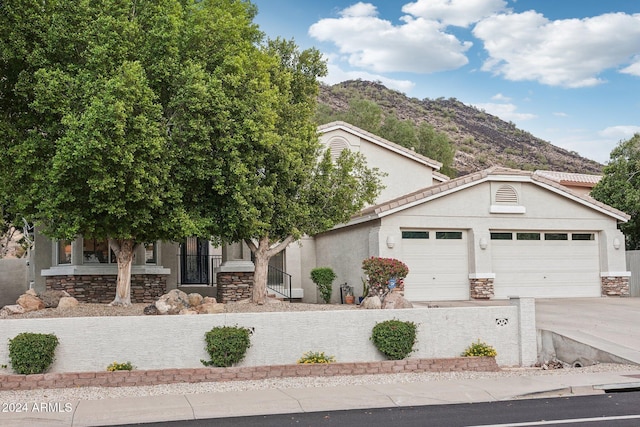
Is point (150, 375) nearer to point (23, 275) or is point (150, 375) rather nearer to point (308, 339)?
point (308, 339)

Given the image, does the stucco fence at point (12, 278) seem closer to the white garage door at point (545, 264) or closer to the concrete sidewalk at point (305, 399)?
the white garage door at point (545, 264)

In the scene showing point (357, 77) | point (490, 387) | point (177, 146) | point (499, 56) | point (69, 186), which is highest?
point (357, 77)

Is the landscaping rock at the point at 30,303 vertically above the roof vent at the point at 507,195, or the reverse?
the roof vent at the point at 507,195

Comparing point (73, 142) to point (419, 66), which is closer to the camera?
point (73, 142)

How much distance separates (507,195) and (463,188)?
A: 1.83 meters

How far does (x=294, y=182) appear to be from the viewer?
18.4 meters

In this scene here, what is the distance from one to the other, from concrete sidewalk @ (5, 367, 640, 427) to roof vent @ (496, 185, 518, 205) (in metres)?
11.2

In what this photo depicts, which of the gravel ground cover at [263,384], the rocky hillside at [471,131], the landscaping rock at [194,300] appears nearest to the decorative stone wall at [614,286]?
the gravel ground cover at [263,384]

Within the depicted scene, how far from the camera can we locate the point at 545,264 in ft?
80.5

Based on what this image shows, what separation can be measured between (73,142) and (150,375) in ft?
17.4

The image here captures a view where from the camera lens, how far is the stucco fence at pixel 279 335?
13.8 meters

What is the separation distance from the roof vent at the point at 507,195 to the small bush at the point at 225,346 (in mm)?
13077

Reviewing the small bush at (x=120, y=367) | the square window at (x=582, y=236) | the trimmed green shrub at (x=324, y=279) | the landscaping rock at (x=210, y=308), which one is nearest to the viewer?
the small bush at (x=120, y=367)

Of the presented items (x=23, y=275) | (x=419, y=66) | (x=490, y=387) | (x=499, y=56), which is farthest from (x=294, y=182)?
(x=419, y=66)
